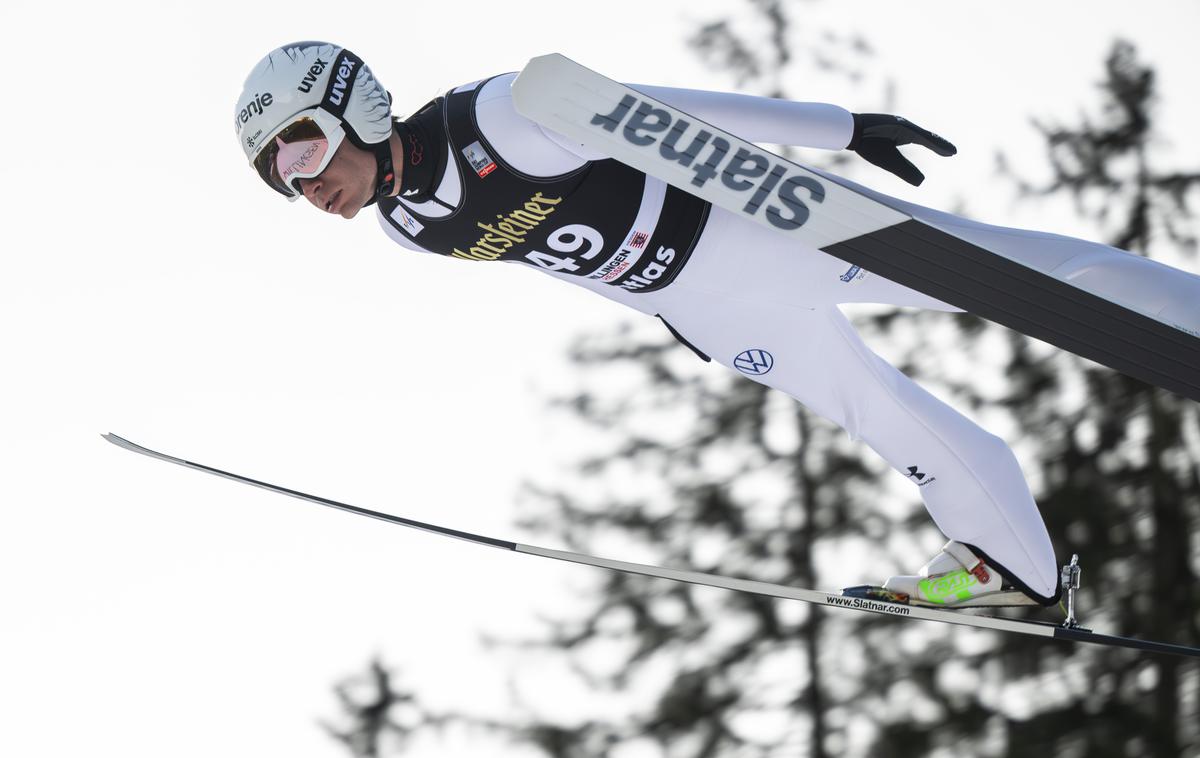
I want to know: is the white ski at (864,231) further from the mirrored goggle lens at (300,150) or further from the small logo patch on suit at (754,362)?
the mirrored goggle lens at (300,150)

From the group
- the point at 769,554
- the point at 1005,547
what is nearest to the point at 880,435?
the point at 1005,547

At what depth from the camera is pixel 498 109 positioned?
99.4 inches

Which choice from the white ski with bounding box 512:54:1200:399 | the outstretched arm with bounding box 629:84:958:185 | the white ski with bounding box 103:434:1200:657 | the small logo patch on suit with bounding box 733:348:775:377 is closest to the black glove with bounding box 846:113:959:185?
the outstretched arm with bounding box 629:84:958:185

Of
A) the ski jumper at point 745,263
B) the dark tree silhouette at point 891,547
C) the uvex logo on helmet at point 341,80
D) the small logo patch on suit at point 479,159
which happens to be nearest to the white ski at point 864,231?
the ski jumper at point 745,263

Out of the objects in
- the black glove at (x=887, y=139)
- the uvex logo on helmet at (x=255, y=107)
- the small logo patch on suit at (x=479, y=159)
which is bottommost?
the small logo patch on suit at (x=479, y=159)

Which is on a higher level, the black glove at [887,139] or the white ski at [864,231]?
the black glove at [887,139]

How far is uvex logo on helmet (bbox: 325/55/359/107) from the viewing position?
8.68 ft

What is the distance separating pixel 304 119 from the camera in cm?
263

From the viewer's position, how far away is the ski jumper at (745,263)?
253 cm

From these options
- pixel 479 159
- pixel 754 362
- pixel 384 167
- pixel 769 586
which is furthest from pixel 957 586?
pixel 384 167

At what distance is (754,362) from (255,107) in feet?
4.31

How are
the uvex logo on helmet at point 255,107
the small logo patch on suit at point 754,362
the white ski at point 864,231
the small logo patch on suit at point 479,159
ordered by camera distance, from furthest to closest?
the small logo patch on suit at point 754,362 < the uvex logo on helmet at point 255,107 < the small logo patch on suit at point 479,159 < the white ski at point 864,231

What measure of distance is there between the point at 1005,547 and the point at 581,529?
477 centimetres

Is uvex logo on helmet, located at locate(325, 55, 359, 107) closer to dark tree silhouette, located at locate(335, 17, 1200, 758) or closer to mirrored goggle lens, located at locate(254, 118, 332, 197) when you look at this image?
mirrored goggle lens, located at locate(254, 118, 332, 197)
